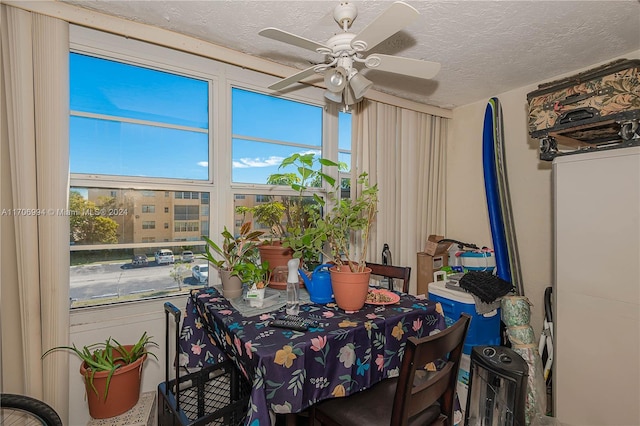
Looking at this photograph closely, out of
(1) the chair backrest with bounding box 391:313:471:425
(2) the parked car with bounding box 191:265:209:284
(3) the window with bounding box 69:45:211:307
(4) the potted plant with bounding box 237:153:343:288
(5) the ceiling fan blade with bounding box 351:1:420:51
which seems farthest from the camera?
(2) the parked car with bounding box 191:265:209:284

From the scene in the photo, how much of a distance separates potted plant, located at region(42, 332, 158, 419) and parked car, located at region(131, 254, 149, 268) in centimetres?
48

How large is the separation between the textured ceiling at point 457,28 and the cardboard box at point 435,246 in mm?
1506

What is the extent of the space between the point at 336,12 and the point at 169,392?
2143 millimetres

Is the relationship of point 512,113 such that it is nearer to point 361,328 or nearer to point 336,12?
point 336,12

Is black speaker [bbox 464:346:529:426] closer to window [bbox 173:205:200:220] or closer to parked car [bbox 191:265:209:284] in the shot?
parked car [bbox 191:265:209:284]

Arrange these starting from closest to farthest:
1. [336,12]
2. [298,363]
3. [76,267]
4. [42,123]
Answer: [298,363], [336,12], [42,123], [76,267]

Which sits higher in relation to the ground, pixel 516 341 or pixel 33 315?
pixel 33 315

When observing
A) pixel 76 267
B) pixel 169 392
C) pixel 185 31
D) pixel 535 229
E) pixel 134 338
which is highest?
pixel 185 31

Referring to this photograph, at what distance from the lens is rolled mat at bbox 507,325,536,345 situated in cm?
212

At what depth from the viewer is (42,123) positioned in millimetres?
1638

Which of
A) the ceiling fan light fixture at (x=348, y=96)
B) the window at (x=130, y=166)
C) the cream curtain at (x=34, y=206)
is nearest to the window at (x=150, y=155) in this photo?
the window at (x=130, y=166)

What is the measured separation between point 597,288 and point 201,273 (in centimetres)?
253

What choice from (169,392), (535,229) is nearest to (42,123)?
(169,392)

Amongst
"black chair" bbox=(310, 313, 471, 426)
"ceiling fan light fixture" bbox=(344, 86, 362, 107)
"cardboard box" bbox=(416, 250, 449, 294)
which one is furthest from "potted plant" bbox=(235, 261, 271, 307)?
"cardboard box" bbox=(416, 250, 449, 294)
